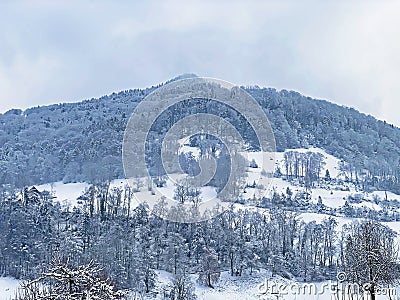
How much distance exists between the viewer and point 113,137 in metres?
84.8

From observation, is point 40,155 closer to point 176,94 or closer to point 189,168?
point 176,94

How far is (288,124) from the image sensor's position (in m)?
108

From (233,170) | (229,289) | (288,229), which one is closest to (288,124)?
(233,170)

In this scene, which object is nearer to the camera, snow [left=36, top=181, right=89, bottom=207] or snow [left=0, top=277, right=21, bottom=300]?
snow [left=0, top=277, right=21, bottom=300]

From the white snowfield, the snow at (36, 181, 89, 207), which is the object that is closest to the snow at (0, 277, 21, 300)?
the white snowfield

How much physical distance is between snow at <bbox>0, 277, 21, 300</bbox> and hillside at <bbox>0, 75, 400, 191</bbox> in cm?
3073

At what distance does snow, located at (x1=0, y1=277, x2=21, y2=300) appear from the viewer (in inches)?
1350

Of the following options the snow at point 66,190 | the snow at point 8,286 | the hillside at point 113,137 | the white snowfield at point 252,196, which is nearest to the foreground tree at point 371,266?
the white snowfield at point 252,196

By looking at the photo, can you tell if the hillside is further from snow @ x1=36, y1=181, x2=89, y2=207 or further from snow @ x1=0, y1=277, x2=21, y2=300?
snow @ x1=0, y1=277, x2=21, y2=300

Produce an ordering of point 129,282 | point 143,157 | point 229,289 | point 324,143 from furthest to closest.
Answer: point 324,143 < point 143,157 < point 229,289 < point 129,282

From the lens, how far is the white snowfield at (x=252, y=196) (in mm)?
37062

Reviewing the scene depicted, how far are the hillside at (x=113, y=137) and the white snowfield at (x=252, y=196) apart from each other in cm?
337

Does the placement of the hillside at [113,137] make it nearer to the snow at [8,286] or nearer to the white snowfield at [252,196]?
the white snowfield at [252,196]

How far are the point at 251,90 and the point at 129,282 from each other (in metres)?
91.7
